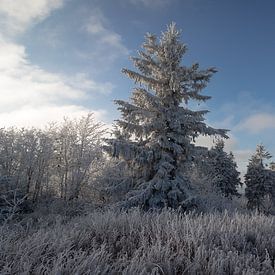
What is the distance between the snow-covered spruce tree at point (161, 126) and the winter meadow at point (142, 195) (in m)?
0.06

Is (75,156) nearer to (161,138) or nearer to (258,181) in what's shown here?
(161,138)

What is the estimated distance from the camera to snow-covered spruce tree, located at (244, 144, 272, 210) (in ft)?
163

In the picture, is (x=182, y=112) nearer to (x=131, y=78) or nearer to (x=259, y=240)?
(x=131, y=78)

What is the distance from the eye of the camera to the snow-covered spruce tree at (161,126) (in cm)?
1738

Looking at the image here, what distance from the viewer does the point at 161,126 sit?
59.4ft

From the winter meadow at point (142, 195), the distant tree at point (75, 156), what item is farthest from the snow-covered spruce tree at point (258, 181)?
the distant tree at point (75, 156)

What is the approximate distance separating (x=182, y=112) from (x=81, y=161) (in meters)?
15.3

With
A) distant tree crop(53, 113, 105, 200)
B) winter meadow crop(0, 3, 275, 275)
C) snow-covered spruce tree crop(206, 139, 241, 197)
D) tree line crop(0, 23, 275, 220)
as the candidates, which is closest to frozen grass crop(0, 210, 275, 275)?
winter meadow crop(0, 3, 275, 275)

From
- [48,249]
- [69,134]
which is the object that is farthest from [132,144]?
[69,134]

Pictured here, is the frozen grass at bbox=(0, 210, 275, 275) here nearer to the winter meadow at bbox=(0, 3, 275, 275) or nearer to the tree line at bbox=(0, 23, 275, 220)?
the winter meadow at bbox=(0, 3, 275, 275)

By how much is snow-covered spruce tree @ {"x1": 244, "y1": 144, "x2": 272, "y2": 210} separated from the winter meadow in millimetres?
→ 164

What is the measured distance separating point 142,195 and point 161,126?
3.76 meters

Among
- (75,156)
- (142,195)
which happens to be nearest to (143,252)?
(142,195)

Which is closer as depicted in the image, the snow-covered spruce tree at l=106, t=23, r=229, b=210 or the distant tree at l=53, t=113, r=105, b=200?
the snow-covered spruce tree at l=106, t=23, r=229, b=210
